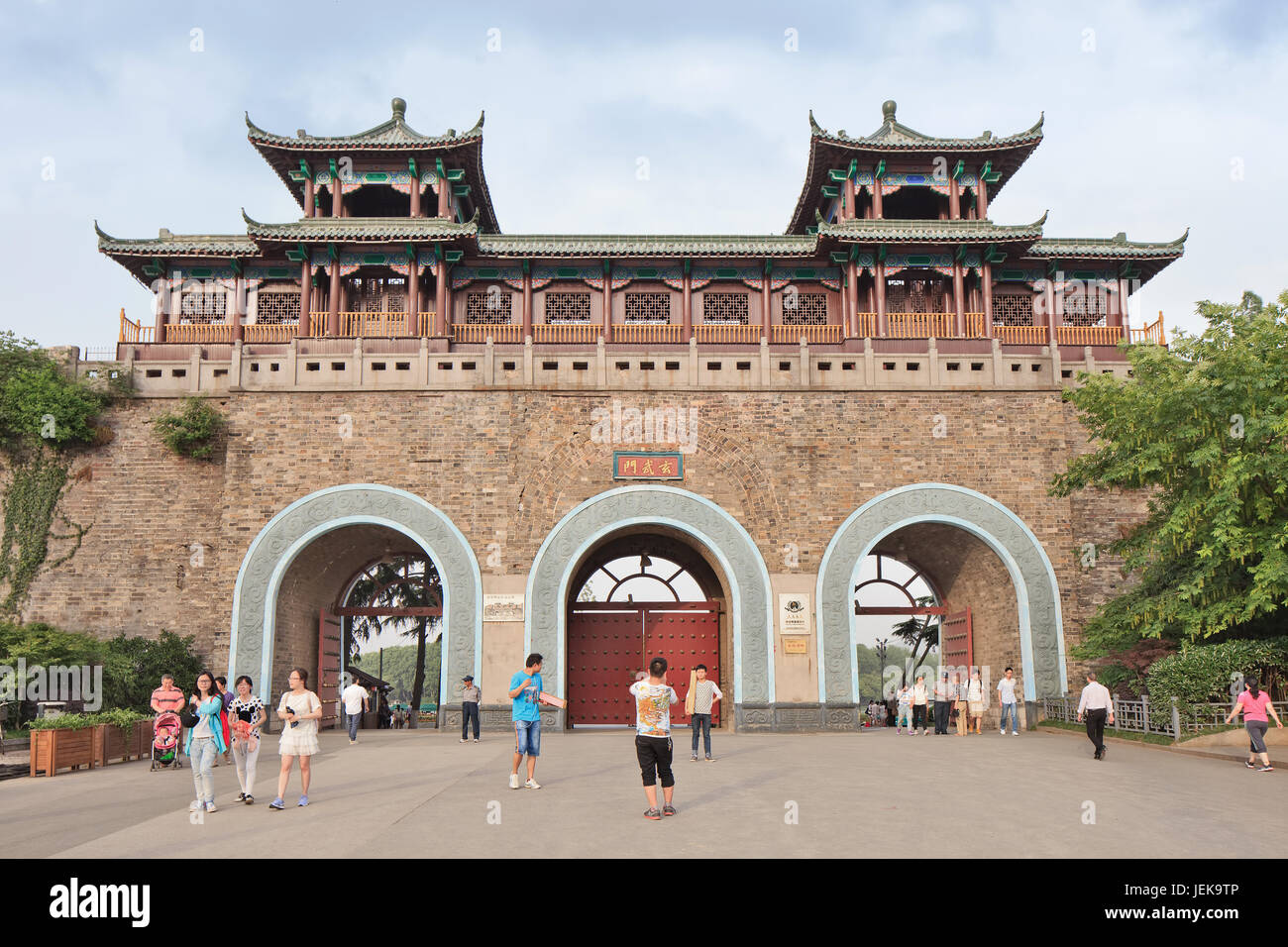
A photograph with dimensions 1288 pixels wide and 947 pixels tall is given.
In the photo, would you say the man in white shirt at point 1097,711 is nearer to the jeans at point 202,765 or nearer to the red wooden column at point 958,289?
the red wooden column at point 958,289

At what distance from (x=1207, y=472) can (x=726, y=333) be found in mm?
9604

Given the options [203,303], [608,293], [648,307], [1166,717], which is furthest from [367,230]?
[1166,717]

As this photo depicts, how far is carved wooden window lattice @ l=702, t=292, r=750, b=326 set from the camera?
70.0 feet

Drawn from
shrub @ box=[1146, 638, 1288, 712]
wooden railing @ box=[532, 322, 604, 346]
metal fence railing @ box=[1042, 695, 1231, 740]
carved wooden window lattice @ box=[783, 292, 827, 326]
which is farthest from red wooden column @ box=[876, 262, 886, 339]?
shrub @ box=[1146, 638, 1288, 712]

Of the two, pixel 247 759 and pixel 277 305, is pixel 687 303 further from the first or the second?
pixel 247 759

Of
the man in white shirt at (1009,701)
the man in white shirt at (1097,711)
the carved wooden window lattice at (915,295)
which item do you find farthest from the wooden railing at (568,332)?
the man in white shirt at (1097,711)

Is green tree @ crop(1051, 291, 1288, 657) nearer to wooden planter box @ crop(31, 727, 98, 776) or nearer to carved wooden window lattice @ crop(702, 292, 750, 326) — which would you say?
carved wooden window lattice @ crop(702, 292, 750, 326)

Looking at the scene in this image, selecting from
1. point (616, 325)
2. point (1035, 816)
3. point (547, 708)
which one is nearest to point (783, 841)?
point (1035, 816)

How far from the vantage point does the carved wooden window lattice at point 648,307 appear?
69.6 ft

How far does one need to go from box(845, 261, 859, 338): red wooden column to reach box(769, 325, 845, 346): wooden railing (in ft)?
1.42

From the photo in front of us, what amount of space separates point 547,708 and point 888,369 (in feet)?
29.3

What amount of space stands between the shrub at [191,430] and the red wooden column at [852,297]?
12550 millimetres

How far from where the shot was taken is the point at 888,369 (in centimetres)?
1881

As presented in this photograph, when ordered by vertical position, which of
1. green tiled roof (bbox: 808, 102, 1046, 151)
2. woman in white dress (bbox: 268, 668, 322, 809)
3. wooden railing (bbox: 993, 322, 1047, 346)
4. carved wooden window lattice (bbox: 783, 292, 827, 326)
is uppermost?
green tiled roof (bbox: 808, 102, 1046, 151)
